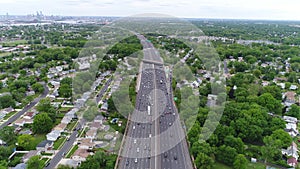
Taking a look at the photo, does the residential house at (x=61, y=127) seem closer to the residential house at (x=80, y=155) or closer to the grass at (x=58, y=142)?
the grass at (x=58, y=142)

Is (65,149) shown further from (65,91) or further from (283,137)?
(283,137)

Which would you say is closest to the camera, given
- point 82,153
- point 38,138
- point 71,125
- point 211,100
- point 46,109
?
point 82,153

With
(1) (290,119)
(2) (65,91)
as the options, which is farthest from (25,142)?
(1) (290,119)

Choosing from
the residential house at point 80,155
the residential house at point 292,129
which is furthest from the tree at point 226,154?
the residential house at point 80,155

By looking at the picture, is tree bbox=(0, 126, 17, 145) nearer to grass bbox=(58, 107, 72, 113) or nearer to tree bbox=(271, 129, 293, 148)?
grass bbox=(58, 107, 72, 113)

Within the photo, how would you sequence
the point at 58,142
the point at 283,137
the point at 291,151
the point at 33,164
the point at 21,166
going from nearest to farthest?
the point at 33,164 → the point at 21,166 → the point at 291,151 → the point at 283,137 → the point at 58,142

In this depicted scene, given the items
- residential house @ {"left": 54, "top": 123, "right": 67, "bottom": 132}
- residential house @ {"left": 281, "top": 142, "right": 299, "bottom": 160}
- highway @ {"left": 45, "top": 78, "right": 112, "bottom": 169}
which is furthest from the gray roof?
residential house @ {"left": 281, "top": 142, "right": 299, "bottom": 160}

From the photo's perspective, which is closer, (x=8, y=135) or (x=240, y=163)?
(x=240, y=163)

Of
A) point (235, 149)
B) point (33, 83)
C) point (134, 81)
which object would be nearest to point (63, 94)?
point (33, 83)
